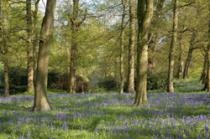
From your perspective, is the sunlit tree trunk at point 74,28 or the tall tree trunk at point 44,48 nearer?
the tall tree trunk at point 44,48

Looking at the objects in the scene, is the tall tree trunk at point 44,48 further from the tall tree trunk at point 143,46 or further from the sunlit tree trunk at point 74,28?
the sunlit tree trunk at point 74,28

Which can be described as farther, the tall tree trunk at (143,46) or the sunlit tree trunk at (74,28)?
the sunlit tree trunk at (74,28)

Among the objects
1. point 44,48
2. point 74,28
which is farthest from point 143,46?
point 74,28

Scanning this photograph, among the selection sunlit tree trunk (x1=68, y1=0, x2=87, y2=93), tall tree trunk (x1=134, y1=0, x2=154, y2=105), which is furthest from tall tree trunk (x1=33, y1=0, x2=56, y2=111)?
sunlit tree trunk (x1=68, y1=0, x2=87, y2=93)

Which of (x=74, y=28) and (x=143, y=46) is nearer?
(x=143, y=46)

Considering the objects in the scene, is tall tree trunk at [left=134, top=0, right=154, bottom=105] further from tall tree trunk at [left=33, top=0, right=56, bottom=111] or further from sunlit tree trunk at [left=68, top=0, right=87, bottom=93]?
sunlit tree trunk at [left=68, top=0, right=87, bottom=93]

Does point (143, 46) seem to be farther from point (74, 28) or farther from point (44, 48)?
point (74, 28)

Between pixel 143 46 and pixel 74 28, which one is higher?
pixel 74 28

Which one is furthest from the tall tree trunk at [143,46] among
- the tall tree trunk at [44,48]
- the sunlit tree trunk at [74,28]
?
the sunlit tree trunk at [74,28]

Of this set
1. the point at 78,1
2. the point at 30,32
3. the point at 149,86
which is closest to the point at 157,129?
the point at 30,32

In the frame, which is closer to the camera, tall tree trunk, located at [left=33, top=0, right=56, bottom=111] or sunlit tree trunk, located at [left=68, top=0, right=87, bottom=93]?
tall tree trunk, located at [left=33, top=0, right=56, bottom=111]

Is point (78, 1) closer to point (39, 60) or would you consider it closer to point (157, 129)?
point (39, 60)

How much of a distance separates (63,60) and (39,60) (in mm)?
30953

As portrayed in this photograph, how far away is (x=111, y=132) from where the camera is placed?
20.4 feet
